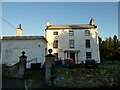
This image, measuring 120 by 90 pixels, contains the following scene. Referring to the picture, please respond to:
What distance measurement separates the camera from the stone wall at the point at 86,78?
15375 mm

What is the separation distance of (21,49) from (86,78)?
12131 mm

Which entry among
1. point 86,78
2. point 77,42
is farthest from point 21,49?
point 77,42

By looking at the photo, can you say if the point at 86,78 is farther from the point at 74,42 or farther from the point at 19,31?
the point at 19,31

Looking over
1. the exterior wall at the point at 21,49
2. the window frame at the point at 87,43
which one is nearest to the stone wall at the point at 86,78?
the exterior wall at the point at 21,49

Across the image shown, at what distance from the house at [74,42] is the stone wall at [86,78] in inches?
747

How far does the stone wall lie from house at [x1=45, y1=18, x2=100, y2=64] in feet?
62.2

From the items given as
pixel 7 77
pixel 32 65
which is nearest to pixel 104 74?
pixel 7 77

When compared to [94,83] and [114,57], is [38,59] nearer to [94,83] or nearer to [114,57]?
[94,83]

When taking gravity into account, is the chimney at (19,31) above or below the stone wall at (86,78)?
above

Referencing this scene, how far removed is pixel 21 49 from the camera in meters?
25.4

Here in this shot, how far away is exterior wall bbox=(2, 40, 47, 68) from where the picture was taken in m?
25.2

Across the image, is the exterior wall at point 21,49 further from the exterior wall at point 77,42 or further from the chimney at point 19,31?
the exterior wall at point 77,42

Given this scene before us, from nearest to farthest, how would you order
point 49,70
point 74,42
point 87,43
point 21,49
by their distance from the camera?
point 49,70, point 21,49, point 74,42, point 87,43

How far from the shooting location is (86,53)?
115ft
